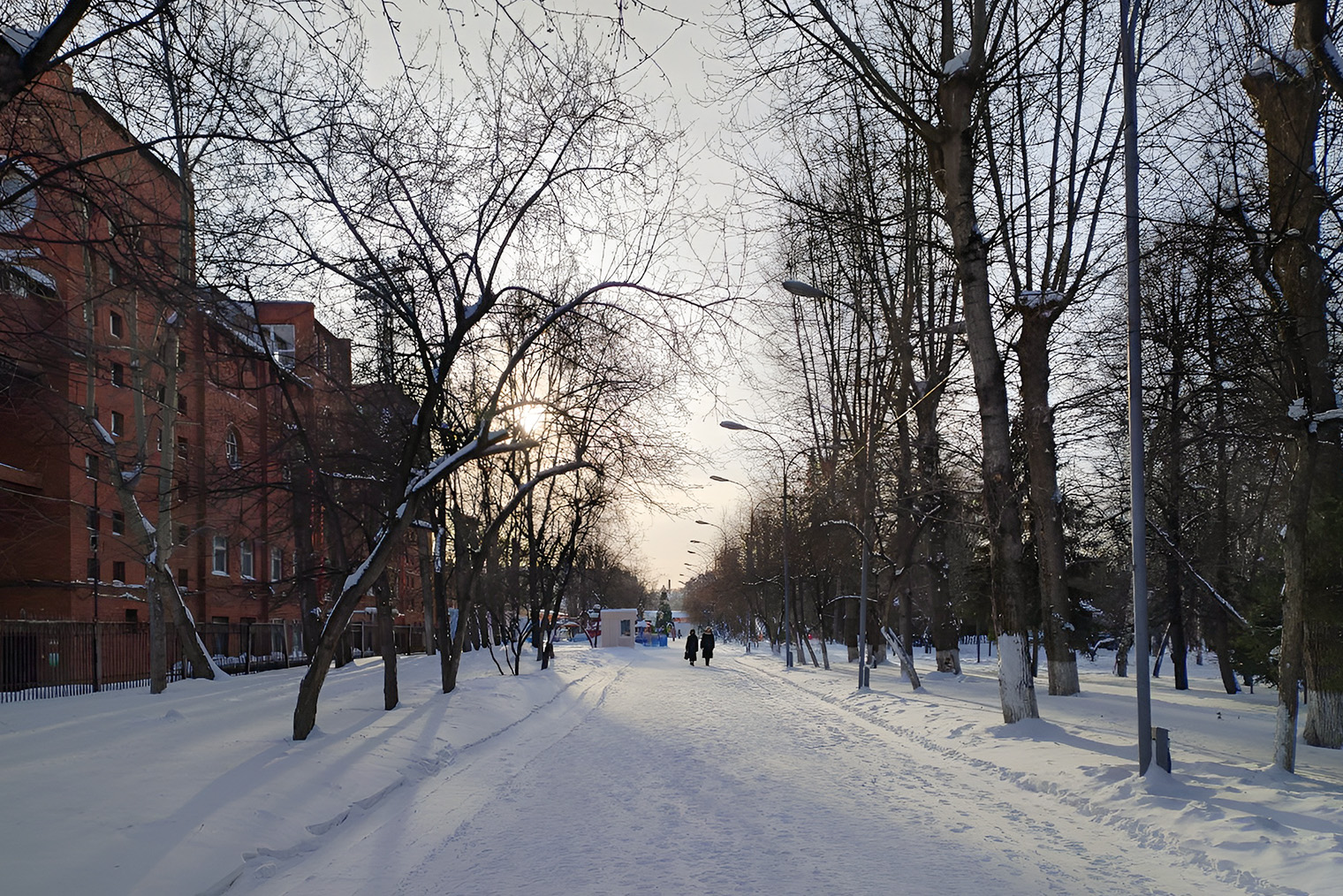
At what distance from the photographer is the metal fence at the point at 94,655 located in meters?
21.7

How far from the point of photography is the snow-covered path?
6.47m

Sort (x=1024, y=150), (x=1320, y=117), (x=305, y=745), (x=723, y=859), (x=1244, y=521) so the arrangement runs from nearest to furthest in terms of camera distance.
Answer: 1. (x=723, y=859)
2. (x=1320, y=117)
3. (x=305, y=745)
4. (x=1024, y=150)
5. (x=1244, y=521)

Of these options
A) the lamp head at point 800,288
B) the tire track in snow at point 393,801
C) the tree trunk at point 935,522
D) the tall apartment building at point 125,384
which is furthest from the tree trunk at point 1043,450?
the tall apartment building at point 125,384

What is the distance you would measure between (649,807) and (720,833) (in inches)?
56.7

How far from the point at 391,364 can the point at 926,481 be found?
1366cm

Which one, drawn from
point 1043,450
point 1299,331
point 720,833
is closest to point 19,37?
point 720,833

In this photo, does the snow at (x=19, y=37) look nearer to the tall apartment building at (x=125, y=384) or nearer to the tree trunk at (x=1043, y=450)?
the tall apartment building at (x=125, y=384)

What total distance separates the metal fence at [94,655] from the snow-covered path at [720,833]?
430 inches

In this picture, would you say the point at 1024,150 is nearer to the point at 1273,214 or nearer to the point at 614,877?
the point at 1273,214

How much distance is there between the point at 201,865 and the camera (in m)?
6.82

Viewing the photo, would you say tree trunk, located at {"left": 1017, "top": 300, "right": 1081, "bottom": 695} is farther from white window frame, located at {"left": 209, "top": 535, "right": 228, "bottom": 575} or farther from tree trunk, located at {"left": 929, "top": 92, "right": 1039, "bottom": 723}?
white window frame, located at {"left": 209, "top": 535, "right": 228, "bottom": 575}

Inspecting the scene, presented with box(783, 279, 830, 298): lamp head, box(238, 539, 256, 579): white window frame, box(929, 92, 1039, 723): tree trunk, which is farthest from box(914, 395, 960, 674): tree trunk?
box(238, 539, 256, 579): white window frame

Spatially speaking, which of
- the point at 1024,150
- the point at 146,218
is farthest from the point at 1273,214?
the point at 146,218

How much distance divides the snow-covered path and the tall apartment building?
15.6 ft
